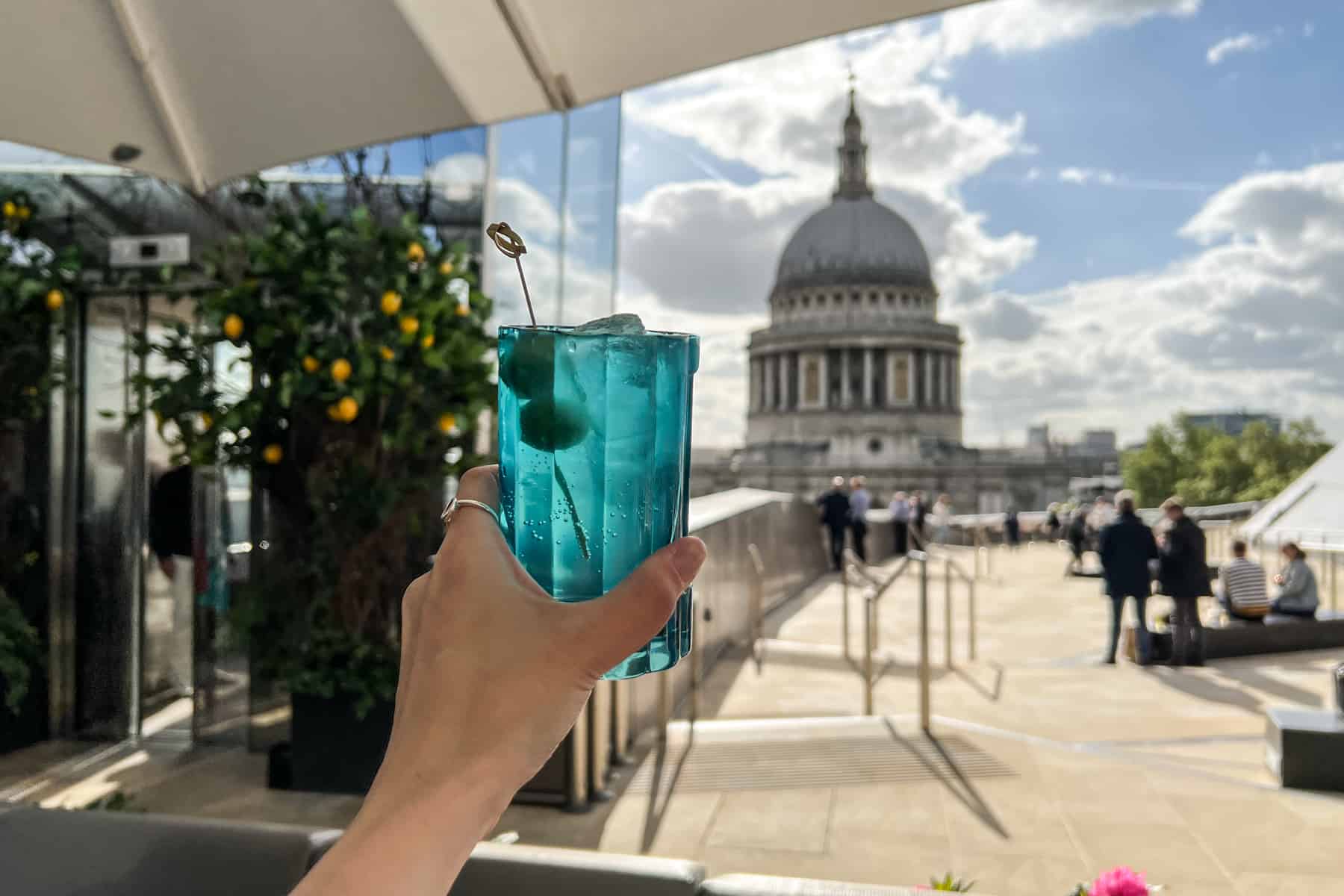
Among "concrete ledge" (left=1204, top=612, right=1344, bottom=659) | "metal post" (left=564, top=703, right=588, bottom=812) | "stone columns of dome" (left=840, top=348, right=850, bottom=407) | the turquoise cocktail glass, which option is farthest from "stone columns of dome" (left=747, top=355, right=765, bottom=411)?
the turquoise cocktail glass

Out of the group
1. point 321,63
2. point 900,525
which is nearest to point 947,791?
point 321,63

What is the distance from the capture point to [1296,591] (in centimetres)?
870

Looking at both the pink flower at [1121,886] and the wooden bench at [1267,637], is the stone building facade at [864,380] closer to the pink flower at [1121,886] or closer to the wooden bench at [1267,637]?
the wooden bench at [1267,637]

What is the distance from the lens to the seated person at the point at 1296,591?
8.66m

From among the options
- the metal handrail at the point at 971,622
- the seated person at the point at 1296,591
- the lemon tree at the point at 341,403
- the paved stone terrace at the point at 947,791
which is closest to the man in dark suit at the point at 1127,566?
the metal handrail at the point at 971,622

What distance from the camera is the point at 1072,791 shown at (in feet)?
14.1

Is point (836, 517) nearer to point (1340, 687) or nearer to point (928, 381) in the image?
point (1340, 687)

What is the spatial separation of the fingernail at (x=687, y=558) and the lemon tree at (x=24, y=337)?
4879 mm

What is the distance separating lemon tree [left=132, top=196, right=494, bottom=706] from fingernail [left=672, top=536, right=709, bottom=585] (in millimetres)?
3355

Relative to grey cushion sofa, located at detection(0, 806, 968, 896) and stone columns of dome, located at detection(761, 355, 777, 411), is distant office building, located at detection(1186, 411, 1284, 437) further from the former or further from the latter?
grey cushion sofa, located at detection(0, 806, 968, 896)

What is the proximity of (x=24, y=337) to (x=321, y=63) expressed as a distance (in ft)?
12.3

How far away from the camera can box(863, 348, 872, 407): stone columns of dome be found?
71500 mm

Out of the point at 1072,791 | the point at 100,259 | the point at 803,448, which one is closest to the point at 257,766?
the point at 100,259

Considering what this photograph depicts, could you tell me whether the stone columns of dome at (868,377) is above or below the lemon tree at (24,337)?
above
